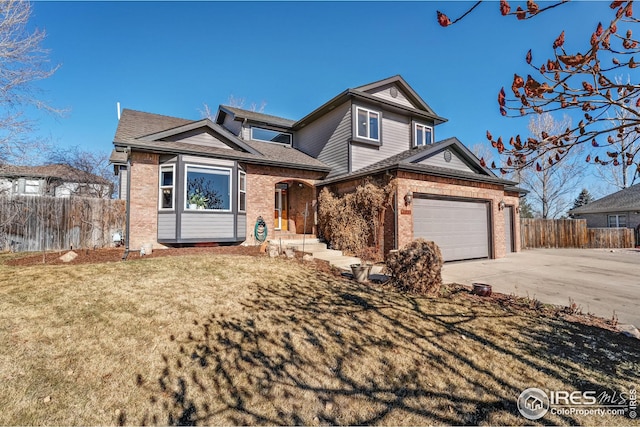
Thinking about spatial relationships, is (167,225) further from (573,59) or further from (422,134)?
(422,134)

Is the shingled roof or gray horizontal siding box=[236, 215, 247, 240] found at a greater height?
the shingled roof

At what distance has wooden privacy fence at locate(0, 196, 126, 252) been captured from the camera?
10.7 meters

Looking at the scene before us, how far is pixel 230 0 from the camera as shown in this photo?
9.44 meters

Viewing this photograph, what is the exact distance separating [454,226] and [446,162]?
2977 mm

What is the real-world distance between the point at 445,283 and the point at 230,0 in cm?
1126

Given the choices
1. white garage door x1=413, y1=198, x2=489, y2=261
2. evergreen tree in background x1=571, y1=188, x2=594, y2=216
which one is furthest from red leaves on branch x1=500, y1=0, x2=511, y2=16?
evergreen tree in background x1=571, y1=188, x2=594, y2=216

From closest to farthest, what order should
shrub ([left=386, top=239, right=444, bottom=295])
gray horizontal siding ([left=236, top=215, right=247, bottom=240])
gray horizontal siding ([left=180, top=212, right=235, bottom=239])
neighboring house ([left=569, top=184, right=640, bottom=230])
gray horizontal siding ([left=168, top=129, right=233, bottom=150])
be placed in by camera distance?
shrub ([left=386, top=239, right=444, bottom=295])
gray horizontal siding ([left=180, top=212, right=235, bottom=239])
gray horizontal siding ([left=168, top=129, right=233, bottom=150])
gray horizontal siding ([left=236, top=215, right=247, bottom=240])
neighboring house ([left=569, top=184, right=640, bottom=230])

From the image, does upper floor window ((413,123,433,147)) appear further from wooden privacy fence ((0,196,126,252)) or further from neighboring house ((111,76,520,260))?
wooden privacy fence ((0,196,126,252))

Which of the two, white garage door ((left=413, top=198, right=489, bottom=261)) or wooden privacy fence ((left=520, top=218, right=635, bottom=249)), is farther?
wooden privacy fence ((left=520, top=218, right=635, bottom=249))

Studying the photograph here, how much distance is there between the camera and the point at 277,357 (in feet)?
11.6

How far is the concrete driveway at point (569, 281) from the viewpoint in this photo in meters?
5.69

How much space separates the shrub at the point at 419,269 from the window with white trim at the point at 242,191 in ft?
25.2

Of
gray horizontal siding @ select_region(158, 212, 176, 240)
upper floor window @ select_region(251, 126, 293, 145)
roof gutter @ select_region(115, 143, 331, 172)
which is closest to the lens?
roof gutter @ select_region(115, 143, 331, 172)

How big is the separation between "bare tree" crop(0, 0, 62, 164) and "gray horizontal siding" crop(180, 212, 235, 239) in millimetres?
5572
